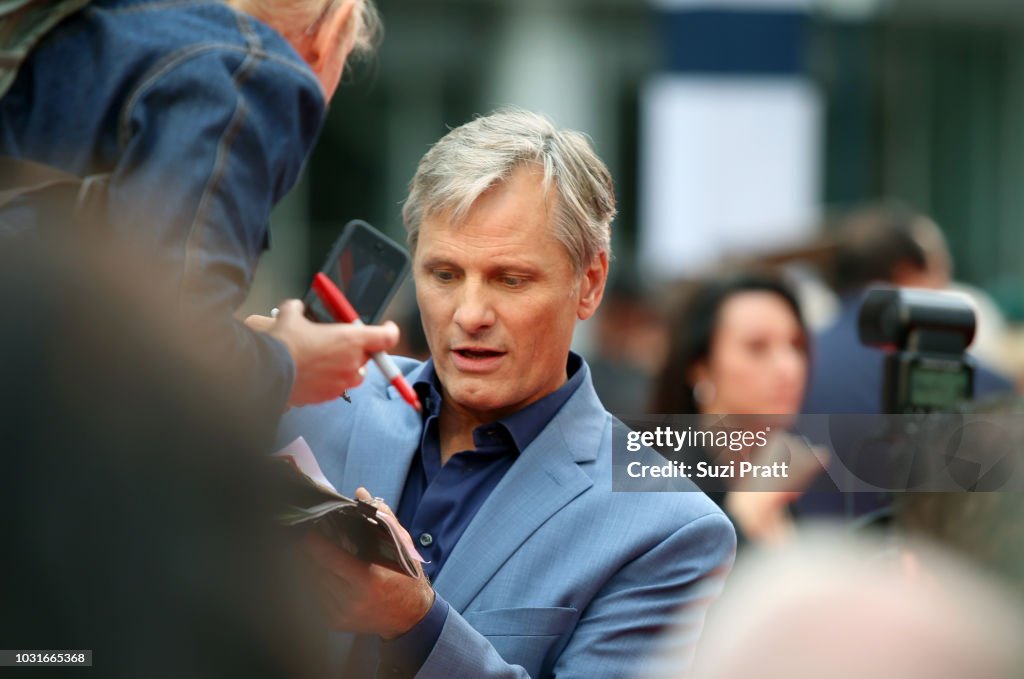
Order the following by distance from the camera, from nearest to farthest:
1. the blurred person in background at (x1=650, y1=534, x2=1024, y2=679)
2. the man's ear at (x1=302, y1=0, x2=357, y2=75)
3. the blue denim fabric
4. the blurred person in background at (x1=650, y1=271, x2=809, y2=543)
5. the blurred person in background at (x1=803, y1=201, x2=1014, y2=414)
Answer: the blurred person in background at (x1=650, y1=534, x2=1024, y2=679)
the blue denim fabric
the man's ear at (x1=302, y1=0, x2=357, y2=75)
the blurred person in background at (x1=650, y1=271, x2=809, y2=543)
the blurred person in background at (x1=803, y1=201, x2=1014, y2=414)

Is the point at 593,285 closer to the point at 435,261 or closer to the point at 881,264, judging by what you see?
the point at 435,261

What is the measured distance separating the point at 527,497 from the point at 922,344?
1038 millimetres

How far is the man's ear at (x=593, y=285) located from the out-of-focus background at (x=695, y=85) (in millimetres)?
2995

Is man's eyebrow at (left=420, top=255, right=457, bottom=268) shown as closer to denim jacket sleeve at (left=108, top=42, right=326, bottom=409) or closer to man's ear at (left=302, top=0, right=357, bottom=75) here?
denim jacket sleeve at (left=108, top=42, right=326, bottom=409)

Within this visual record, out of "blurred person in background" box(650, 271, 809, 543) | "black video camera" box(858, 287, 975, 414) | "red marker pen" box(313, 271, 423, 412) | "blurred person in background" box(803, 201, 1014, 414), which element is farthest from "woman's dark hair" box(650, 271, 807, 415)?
"red marker pen" box(313, 271, 423, 412)

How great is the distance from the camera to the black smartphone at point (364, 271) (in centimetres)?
172

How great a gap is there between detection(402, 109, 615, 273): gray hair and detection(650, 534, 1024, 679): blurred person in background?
0.76m

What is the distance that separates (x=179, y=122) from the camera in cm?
171

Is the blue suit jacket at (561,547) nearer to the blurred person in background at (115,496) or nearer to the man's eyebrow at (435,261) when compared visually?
the man's eyebrow at (435,261)

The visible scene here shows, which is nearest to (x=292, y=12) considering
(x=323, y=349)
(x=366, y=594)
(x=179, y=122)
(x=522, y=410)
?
(x=179, y=122)

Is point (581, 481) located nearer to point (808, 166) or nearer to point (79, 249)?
point (79, 249)

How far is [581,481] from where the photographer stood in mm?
1862

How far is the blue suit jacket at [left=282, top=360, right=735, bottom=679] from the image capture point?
5.93 feet

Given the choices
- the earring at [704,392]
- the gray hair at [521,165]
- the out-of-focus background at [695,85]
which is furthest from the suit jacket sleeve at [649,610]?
the out-of-focus background at [695,85]
